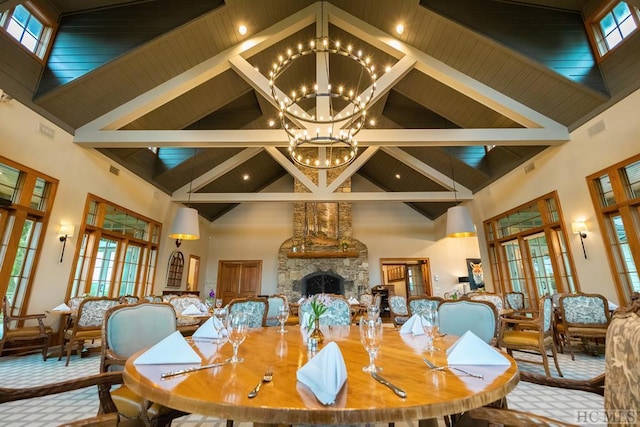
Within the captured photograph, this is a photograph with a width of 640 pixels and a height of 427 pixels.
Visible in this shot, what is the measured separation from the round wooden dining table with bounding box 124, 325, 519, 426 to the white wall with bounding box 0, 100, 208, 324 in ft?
15.1

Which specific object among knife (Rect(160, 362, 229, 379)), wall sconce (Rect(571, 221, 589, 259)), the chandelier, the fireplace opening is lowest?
knife (Rect(160, 362, 229, 379))

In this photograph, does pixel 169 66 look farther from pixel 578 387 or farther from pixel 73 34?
pixel 578 387

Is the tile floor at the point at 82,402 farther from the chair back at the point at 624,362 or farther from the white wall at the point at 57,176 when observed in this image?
the chair back at the point at 624,362

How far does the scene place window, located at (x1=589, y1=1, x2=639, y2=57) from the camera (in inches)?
145

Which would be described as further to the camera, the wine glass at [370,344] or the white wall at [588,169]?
the white wall at [588,169]

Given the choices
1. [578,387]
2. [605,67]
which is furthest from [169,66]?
[605,67]

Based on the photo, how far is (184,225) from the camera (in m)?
6.17

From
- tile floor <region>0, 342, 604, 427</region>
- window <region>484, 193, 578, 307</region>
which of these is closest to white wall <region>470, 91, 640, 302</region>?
window <region>484, 193, 578, 307</region>

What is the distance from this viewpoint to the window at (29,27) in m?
3.61

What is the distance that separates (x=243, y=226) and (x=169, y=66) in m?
6.23

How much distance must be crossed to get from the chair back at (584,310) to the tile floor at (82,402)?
55 cm

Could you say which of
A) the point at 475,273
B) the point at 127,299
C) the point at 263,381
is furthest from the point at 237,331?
the point at 475,273

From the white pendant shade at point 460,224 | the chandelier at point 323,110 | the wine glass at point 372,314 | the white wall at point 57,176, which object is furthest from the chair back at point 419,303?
the white wall at point 57,176

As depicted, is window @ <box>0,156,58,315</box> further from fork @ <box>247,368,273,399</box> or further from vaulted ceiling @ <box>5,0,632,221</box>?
fork @ <box>247,368,273,399</box>
